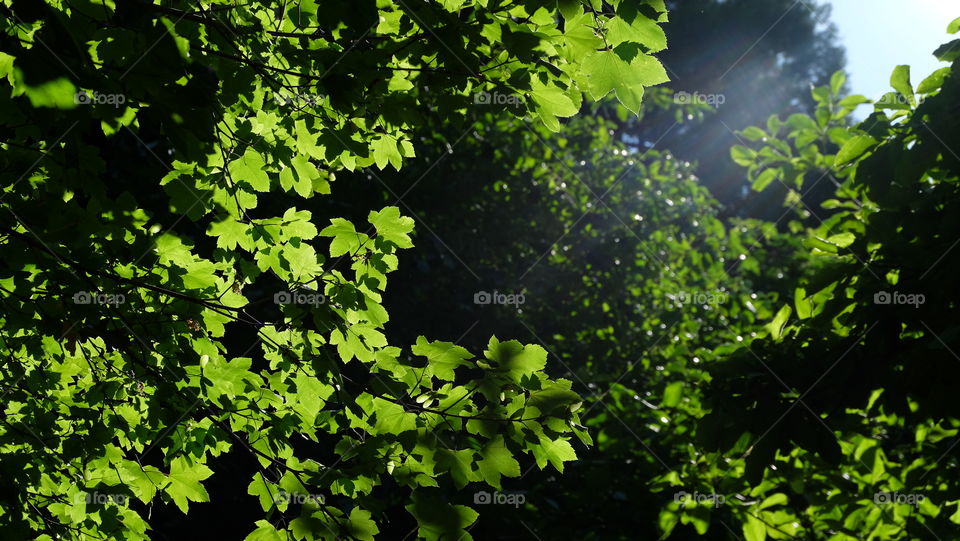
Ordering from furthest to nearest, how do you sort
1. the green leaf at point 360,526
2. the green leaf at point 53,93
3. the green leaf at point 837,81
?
1. the green leaf at point 837,81
2. the green leaf at point 360,526
3. the green leaf at point 53,93

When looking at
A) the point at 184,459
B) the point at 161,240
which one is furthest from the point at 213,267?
the point at 184,459

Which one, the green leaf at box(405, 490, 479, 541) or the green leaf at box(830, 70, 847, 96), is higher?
the green leaf at box(830, 70, 847, 96)

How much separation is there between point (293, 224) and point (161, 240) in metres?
0.39

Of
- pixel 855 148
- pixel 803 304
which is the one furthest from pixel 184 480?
pixel 855 148

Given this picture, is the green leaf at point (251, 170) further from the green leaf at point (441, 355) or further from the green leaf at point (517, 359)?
the green leaf at point (517, 359)

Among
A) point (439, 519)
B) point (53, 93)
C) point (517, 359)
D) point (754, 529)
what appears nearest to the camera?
point (53, 93)

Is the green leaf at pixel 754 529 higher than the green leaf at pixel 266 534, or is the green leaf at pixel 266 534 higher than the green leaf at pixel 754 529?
the green leaf at pixel 754 529

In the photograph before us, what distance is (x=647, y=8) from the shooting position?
152cm

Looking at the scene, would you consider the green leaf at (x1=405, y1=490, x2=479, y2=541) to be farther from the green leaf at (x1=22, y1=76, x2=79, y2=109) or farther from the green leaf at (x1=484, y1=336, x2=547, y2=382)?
the green leaf at (x1=22, y1=76, x2=79, y2=109)

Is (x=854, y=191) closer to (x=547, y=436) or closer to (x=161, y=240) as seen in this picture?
(x=547, y=436)

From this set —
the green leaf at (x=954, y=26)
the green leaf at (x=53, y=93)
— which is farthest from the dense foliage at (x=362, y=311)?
Answer: the green leaf at (x=954, y=26)

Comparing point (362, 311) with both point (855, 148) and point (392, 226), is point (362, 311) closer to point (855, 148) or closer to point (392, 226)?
point (392, 226)

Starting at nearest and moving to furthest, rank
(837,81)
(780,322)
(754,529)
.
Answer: (780,322) < (754,529) < (837,81)

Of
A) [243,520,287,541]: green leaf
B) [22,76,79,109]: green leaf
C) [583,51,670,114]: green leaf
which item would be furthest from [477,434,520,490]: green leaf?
[22,76,79,109]: green leaf
